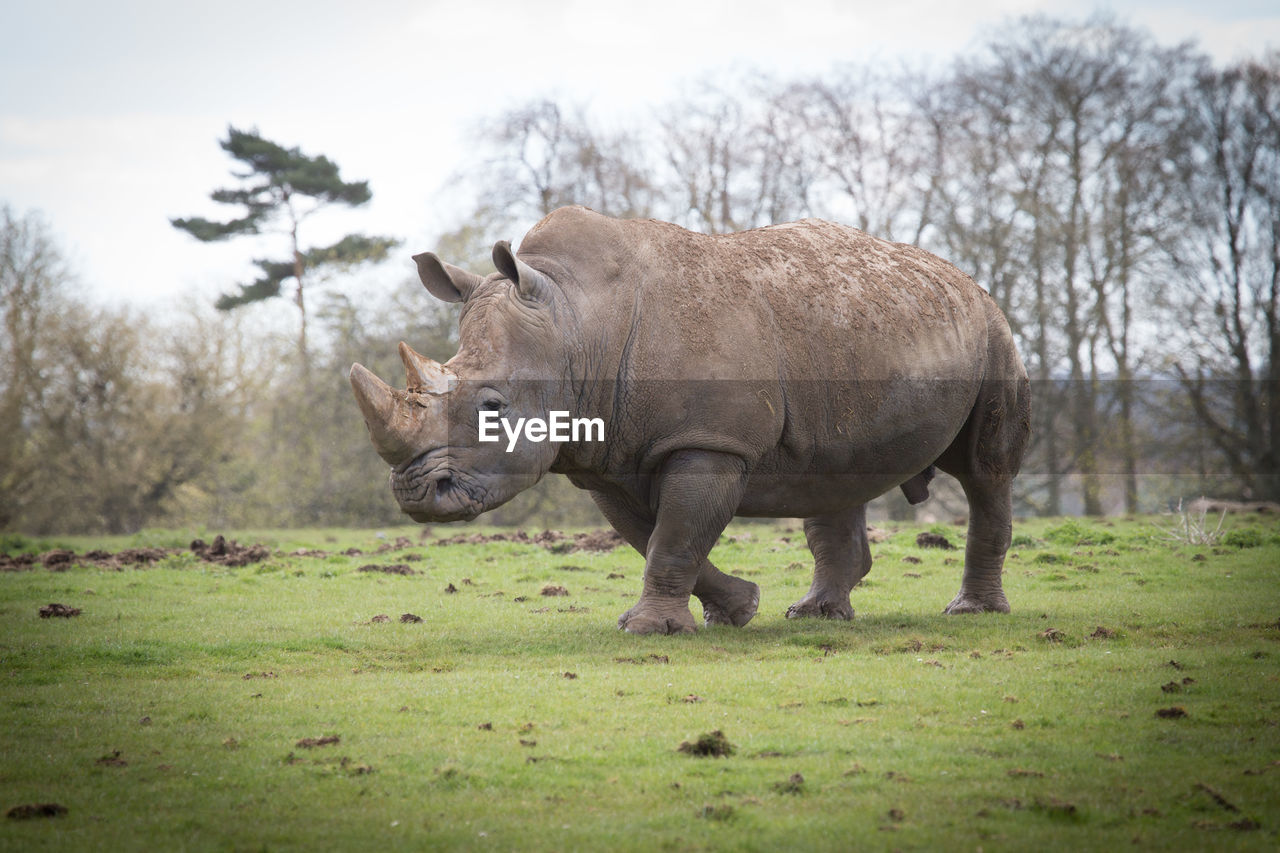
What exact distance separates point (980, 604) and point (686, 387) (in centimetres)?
363

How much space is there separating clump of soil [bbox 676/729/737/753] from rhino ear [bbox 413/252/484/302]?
453cm

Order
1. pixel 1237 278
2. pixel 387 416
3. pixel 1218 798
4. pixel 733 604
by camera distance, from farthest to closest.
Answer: pixel 1237 278 → pixel 733 604 → pixel 387 416 → pixel 1218 798

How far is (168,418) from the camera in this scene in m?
32.4

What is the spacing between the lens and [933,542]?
53.0 feet

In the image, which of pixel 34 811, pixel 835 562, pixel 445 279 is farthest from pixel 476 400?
pixel 34 811

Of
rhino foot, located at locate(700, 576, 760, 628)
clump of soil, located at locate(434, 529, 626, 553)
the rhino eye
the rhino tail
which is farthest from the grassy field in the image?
clump of soil, located at locate(434, 529, 626, 553)

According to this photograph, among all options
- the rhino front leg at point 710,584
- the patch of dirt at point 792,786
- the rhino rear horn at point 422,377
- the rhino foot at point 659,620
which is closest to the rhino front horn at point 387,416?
the rhino rear horn at point 422,377

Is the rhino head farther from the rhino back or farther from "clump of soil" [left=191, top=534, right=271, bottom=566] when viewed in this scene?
"clump of soil" [left=191, top=534, right=271, bottom=566]

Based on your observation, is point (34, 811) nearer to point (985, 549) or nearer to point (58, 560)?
point (985, 549)

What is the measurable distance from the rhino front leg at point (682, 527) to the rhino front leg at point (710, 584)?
45cm

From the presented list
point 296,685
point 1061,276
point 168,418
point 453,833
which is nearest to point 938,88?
point 1061,276

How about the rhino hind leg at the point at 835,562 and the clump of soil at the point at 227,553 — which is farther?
the clump of soil at the point at 227,553

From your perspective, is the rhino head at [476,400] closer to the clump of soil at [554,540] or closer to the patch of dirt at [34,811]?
the patch of dirt at [34,811]

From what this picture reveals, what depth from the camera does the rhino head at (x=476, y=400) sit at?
8180 mm
